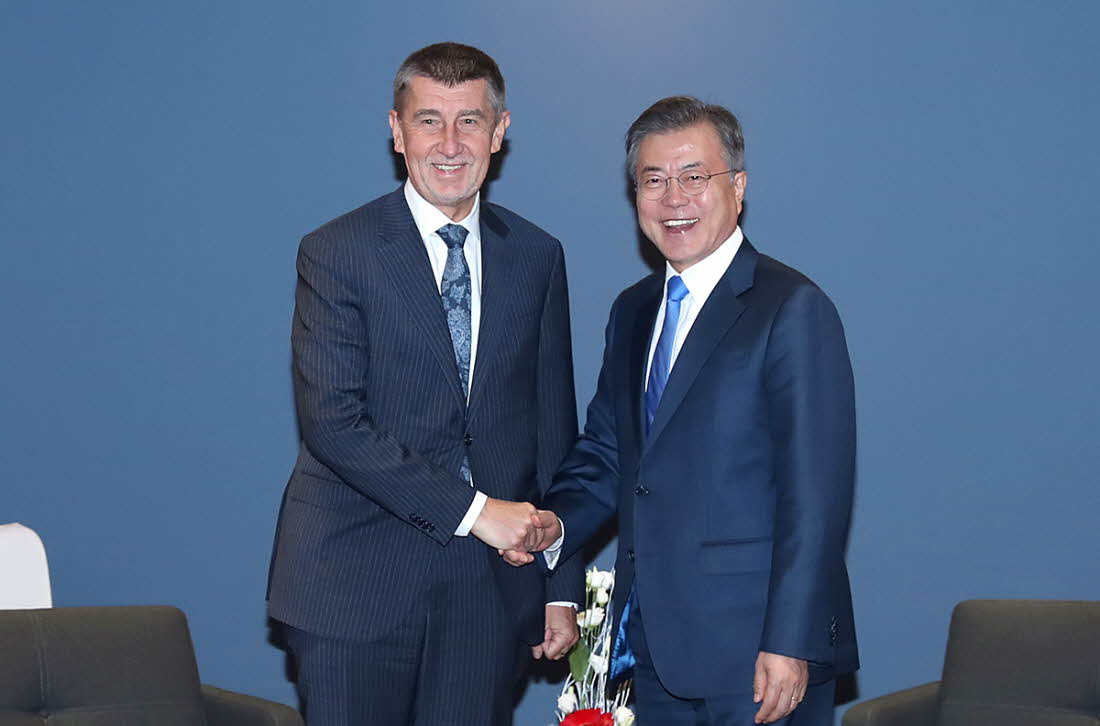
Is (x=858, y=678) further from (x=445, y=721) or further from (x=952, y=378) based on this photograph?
(x=445, y=721)

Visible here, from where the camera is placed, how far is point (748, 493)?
2469mm

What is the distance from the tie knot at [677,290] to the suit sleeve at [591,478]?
0.80 feet

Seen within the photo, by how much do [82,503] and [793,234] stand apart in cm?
223

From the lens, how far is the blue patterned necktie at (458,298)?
264cm

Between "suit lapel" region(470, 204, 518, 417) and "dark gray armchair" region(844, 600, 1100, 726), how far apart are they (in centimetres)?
110

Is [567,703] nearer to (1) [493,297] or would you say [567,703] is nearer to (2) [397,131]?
(1) [493,297]

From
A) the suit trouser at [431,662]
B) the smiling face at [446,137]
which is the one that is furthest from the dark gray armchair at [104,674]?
the smiling face at [446,137]

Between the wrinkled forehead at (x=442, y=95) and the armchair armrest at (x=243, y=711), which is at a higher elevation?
the wrinkled forehead at (x=442, y=95)

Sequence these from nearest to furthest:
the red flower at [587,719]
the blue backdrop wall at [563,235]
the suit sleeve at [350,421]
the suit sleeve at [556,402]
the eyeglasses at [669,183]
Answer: the suit sleeve at [350,421] < the eyeglasses at [669,183] < the red flower at [587,719] < the suit sleeve at [556,402] < the blue backdrop wall at [563,235]

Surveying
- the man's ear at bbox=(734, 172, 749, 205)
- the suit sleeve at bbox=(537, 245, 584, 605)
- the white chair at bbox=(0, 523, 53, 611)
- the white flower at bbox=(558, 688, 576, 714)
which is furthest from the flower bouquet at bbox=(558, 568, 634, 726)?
the white chair at bbox=(0, 523, 53, 611)

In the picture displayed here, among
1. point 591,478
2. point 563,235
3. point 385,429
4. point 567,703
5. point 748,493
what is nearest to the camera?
point 748,493

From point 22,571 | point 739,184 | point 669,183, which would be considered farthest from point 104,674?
point 739,184

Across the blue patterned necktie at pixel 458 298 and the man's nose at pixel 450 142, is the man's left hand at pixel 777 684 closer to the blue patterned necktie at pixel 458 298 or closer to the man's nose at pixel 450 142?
the blue patterned necktie at pixel 458 298

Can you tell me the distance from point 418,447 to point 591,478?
43cm
